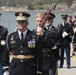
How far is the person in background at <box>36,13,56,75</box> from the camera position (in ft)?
24.6

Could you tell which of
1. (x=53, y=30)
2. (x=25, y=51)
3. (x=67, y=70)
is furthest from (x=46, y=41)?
(x=67, y=70)

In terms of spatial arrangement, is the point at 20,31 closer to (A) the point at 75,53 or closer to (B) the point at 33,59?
(B) the point at 33,59

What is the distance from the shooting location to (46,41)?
24.9ft

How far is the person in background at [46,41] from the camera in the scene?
7.49m

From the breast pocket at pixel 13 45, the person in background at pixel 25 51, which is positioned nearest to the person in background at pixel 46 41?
the person in background at pixel 25 51

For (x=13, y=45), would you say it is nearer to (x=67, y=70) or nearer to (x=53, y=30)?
(x=53, y=30)

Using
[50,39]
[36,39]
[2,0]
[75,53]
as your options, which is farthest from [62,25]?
[2,0]

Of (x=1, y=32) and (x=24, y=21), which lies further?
(x=1, y=32)

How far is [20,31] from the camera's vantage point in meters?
6.83

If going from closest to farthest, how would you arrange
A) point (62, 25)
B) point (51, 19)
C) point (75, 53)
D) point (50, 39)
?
point (50, 39) < point (51, 19) < point (62, 25) < point (75, 53)

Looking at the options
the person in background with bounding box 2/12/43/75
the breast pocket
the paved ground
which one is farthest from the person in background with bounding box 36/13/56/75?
the paved ground

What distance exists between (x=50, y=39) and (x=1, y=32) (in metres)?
1.64

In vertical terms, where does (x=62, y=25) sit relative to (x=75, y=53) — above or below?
above

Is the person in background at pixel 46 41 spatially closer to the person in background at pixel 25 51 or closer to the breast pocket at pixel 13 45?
the person in background at pixel 25 51
